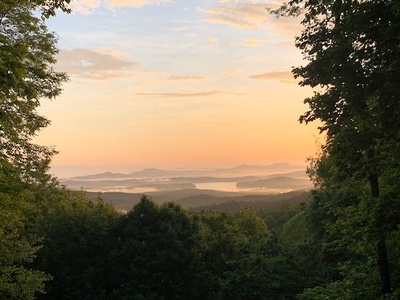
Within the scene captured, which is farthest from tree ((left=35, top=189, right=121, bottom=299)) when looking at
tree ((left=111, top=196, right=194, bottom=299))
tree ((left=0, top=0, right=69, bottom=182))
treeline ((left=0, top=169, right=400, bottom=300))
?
tree ((left=0, top=0, right=69, bottom=182))

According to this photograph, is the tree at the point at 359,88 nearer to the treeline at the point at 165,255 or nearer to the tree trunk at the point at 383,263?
the tree trunk at the point at 383,263

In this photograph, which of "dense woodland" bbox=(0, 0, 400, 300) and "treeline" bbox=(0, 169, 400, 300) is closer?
"dense woodland" bbox=(0, 0, 400, 300)

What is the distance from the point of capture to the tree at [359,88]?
10805 millimetres

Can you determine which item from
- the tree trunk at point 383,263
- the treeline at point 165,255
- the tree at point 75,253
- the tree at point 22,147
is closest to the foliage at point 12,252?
the tree at point 22,147

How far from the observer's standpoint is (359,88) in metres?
12.6

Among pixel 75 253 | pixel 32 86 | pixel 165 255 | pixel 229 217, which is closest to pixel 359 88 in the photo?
pixel 32 86

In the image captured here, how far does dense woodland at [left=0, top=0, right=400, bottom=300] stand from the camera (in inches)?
440

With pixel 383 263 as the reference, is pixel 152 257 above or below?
below

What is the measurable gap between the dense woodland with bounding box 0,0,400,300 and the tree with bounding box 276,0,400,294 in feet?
0.13

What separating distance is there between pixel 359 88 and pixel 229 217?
2714 centimetres

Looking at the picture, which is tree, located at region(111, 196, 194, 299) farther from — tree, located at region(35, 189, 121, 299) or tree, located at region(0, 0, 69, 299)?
tree, located at region(0, 0, 69, 299)

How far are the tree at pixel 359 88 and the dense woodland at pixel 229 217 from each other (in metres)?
0.04

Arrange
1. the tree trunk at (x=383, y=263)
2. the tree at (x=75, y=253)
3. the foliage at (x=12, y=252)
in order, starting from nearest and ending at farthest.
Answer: the tree trunk at (x=383, y=263)
the foliage at (x=12, y=252)
the tree at (x=75, y=253)

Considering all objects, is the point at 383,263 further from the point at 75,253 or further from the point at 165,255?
the point at 75,253
